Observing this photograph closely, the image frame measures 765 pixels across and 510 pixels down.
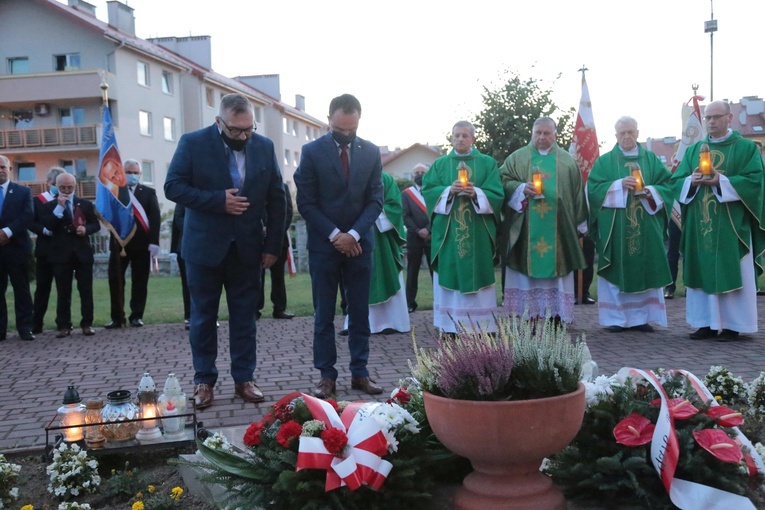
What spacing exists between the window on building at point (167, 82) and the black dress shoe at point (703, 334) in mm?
37403

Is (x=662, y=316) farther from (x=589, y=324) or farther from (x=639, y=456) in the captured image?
(x=639, y=456)

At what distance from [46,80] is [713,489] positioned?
129 feet

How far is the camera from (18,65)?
39.4m

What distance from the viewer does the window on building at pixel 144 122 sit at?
3929cm

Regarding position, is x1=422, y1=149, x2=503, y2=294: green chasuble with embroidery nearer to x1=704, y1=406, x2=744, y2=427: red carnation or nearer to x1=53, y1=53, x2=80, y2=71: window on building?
x1=704, y1=406, x2=744, y2=427: red carnation

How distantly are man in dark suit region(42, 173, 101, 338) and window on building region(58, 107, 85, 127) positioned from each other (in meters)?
31.1

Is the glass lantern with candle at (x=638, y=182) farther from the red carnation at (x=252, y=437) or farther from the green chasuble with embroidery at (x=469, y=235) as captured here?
the red carnation at (x=252, y=437)

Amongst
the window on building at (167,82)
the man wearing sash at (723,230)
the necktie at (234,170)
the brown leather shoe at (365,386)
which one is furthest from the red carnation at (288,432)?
the window on building at (167,82)

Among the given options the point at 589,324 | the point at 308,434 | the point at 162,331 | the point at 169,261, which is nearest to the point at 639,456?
the point at 308,434

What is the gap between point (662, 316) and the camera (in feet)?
29.4

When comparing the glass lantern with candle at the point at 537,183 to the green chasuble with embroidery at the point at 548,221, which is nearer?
the glass lantern with candle at the point at 537,183

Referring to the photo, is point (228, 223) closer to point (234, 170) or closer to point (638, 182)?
point (234, 170)

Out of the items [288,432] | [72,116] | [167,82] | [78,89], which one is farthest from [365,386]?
[167,82]

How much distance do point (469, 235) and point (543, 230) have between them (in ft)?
2.89
